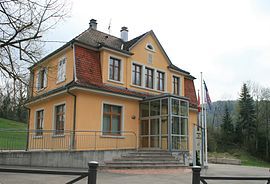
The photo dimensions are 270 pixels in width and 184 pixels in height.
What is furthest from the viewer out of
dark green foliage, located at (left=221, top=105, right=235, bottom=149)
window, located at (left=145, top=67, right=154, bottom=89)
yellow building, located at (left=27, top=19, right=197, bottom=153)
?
dark green foliage, located at (left=221, top=105, right=235, bottom=149)

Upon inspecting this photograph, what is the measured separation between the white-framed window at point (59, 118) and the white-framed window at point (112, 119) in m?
2.56

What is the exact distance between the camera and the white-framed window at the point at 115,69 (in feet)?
65.2

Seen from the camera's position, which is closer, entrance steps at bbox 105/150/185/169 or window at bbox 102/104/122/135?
entrance steps at bbox 105/150/185/169

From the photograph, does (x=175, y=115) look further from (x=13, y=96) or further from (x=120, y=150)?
(x=13, y=96)

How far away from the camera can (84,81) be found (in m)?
17.7

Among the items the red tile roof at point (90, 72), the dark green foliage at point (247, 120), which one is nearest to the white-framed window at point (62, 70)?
the red tile roof at point (90, 72)

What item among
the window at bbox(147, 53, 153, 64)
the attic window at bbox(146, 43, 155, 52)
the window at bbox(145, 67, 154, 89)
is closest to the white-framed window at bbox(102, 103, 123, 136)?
the window at bbox(145, 67, 154, 89)

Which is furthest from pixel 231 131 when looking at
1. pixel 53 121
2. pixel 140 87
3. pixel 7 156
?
pixel 7 156

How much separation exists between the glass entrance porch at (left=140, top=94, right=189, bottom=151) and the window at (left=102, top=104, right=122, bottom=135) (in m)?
1.89

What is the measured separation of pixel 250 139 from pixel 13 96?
55.1 metres

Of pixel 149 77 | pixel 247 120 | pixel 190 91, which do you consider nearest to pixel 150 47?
pixel 149 77

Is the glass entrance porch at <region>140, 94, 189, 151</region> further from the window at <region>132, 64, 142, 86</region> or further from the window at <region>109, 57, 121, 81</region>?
the window at <region>109, 57, 121, 81</region>

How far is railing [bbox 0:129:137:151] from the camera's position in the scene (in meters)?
16.8

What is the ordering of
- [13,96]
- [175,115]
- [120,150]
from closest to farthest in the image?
[13,96], [120,150], [175,115]
